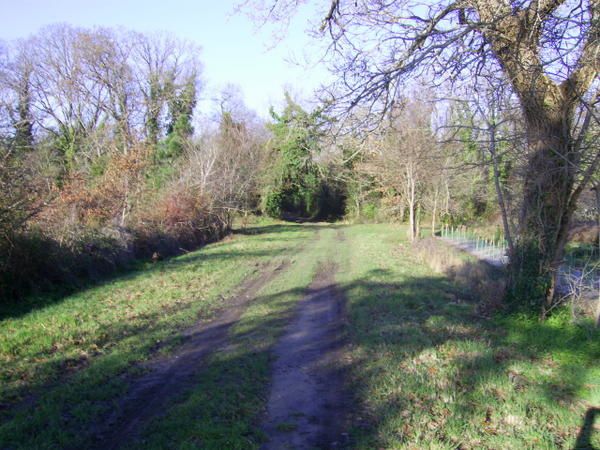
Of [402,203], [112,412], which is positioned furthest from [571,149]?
[402,203]

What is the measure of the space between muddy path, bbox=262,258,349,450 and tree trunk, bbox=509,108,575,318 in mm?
3599

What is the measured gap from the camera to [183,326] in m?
9.63

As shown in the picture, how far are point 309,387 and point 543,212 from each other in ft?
18.5

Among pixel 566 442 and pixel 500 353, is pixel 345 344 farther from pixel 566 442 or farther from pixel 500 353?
pixel 566 442

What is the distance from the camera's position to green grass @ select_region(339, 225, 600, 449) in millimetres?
5047

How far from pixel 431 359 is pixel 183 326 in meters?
4.74

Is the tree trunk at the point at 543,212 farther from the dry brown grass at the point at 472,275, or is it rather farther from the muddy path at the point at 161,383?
the muddy path at the point at 161,383

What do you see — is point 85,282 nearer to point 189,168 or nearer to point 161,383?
point 161,383

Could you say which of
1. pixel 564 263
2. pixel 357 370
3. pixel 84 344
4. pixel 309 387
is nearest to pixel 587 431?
pixel 357 370

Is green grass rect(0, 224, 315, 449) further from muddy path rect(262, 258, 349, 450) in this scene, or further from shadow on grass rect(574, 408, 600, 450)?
shadow on grass rect(574, 408, 600, 450)

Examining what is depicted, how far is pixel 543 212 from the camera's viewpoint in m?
9.34

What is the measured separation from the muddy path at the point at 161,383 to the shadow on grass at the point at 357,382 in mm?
84

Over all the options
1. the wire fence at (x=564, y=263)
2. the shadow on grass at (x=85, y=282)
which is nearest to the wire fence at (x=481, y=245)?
the wire fence at (x=564, y=263)

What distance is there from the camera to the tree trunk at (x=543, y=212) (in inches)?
356
